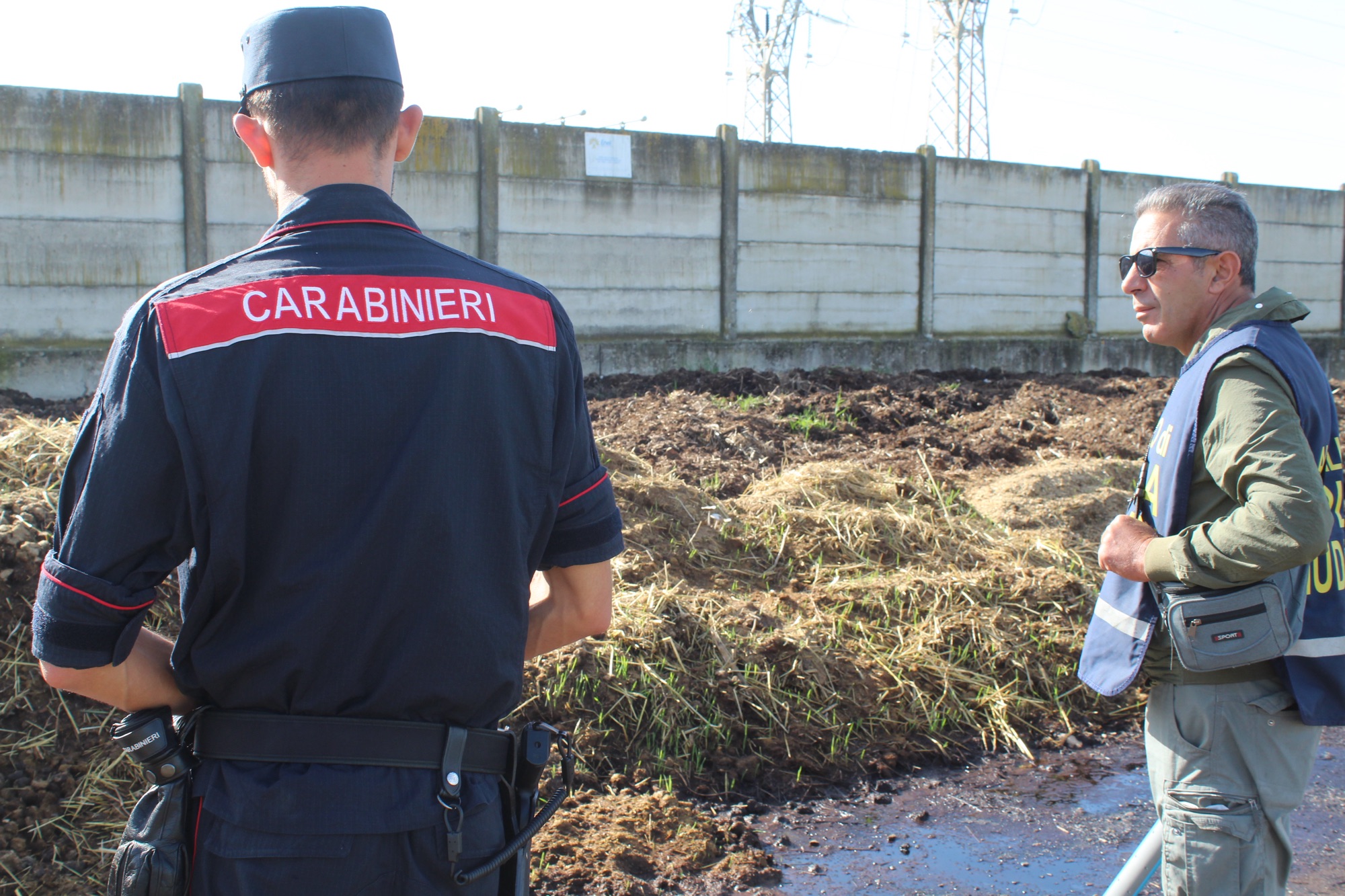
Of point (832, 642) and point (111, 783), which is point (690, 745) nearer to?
point (832, 642)

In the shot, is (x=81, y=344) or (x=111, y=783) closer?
(x=111, y=783)

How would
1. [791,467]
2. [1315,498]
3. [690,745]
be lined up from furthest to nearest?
1. [791,467]
2. [690,745]
3. [1315,498]

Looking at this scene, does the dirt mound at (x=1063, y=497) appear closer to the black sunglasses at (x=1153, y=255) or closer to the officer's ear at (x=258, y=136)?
the black sunglasses at (x=1153, y=255)

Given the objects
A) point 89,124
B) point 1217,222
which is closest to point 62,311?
point 89,124

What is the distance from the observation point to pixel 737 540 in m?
5.83

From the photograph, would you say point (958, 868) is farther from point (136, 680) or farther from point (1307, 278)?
point (1307, 278)

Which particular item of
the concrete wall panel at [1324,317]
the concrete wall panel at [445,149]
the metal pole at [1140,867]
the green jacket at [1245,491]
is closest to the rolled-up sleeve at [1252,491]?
the green jacket at [1245,491]

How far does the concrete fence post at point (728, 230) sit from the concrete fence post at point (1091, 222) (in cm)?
674

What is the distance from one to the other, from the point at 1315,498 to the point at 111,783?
354 centimetres

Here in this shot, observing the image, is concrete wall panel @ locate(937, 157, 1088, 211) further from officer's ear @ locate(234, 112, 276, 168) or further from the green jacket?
officer's ear @ locate(234, 112, 276, 168)

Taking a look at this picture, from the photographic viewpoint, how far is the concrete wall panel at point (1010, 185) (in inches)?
658

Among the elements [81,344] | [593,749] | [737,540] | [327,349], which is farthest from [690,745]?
[81,344]

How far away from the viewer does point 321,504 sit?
1.43 metres

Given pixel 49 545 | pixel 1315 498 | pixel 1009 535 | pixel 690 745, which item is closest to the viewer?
pixel 1315 498
